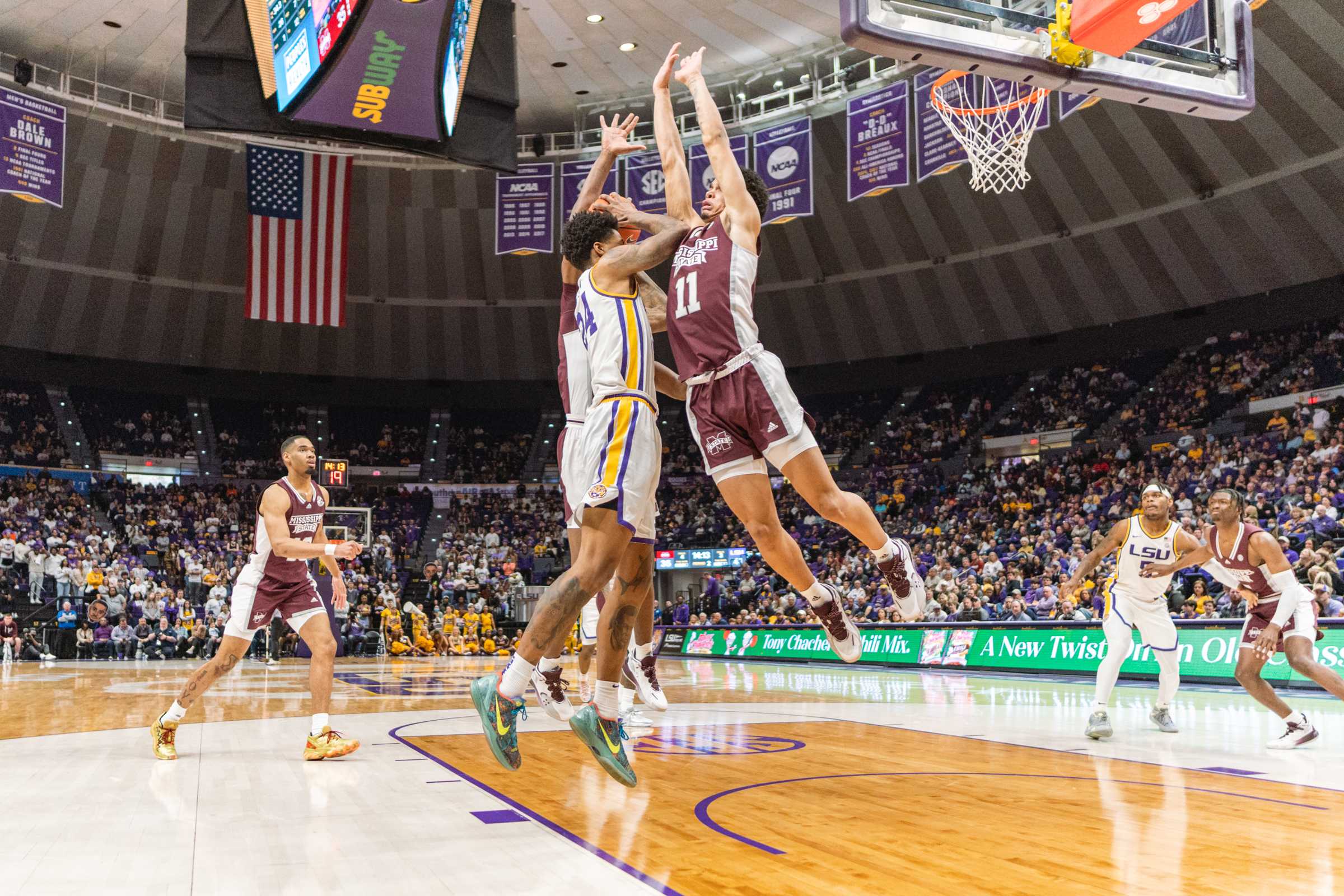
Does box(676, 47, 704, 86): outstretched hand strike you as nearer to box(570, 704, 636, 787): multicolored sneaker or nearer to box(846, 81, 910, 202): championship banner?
box(570, 704, 636, 787): multicolored sneaker

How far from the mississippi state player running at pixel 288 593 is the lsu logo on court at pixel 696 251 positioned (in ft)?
8.31

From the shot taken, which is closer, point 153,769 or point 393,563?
point 153,769

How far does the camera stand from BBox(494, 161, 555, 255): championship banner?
21203mm

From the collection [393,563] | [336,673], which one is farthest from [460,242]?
[336,673]

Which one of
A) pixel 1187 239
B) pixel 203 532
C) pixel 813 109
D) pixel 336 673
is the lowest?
pixel 336 673

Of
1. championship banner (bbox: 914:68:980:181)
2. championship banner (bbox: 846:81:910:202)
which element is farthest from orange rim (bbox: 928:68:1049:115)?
championship banner (bbox: 846:81:910:202)

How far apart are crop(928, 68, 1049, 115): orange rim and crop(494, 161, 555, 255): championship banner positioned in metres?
8.48

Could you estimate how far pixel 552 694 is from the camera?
6438mm

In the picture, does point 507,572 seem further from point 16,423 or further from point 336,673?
point 16,423

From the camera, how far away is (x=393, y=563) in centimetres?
2894

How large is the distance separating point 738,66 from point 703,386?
1868 centimetres

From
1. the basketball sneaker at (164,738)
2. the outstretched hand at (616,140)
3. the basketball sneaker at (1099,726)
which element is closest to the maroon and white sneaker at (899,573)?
the basketball sneaker at (1099,726)

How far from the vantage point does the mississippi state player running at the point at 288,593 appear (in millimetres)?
6281

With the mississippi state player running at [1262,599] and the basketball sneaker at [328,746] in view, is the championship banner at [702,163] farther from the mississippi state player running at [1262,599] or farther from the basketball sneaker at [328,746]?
the basketball sneaker at [328,746]
